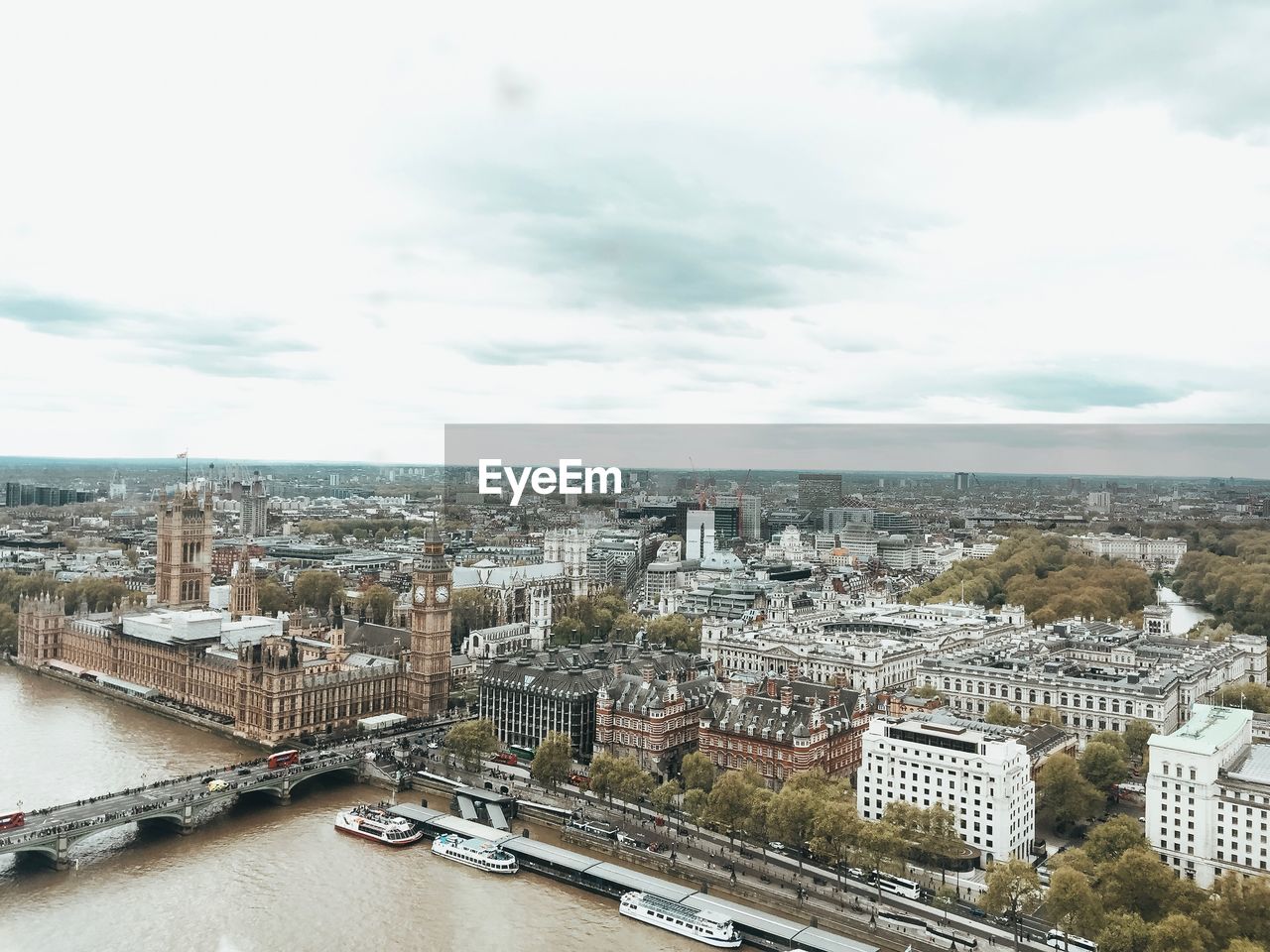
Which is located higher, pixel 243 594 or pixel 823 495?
pixel 823 495

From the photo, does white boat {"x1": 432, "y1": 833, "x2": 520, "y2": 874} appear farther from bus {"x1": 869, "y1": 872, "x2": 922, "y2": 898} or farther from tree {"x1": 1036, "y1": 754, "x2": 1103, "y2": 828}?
tree {"x1": 1036, "y1": 754, "x2": 1103, "y2": 828}

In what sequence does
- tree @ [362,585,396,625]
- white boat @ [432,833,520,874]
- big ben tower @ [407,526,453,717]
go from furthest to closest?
tree @ [362,585,396,625] → big ben tower @ [407,526,453,717] → white boat @ [432,833,520,874]

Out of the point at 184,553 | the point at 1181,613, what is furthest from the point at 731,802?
the point at 1181,613

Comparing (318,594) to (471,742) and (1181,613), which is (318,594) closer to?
(471,742)

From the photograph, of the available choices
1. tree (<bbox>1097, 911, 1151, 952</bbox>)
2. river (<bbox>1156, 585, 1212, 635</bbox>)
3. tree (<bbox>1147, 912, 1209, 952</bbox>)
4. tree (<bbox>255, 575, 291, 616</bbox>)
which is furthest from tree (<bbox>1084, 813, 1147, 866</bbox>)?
tree (<bbox>255, 575, 291, 616</bbox>)

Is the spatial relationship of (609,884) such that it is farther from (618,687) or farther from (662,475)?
(662,475)

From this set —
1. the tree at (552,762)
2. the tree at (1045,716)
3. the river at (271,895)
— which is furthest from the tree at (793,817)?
the tree at (1045,716)

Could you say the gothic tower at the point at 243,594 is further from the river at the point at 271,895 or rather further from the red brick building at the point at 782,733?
the red brick building at the point at 782,733

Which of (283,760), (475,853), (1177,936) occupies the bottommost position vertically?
(475,853)

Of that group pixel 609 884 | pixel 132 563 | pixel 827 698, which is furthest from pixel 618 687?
pixel 132 563
